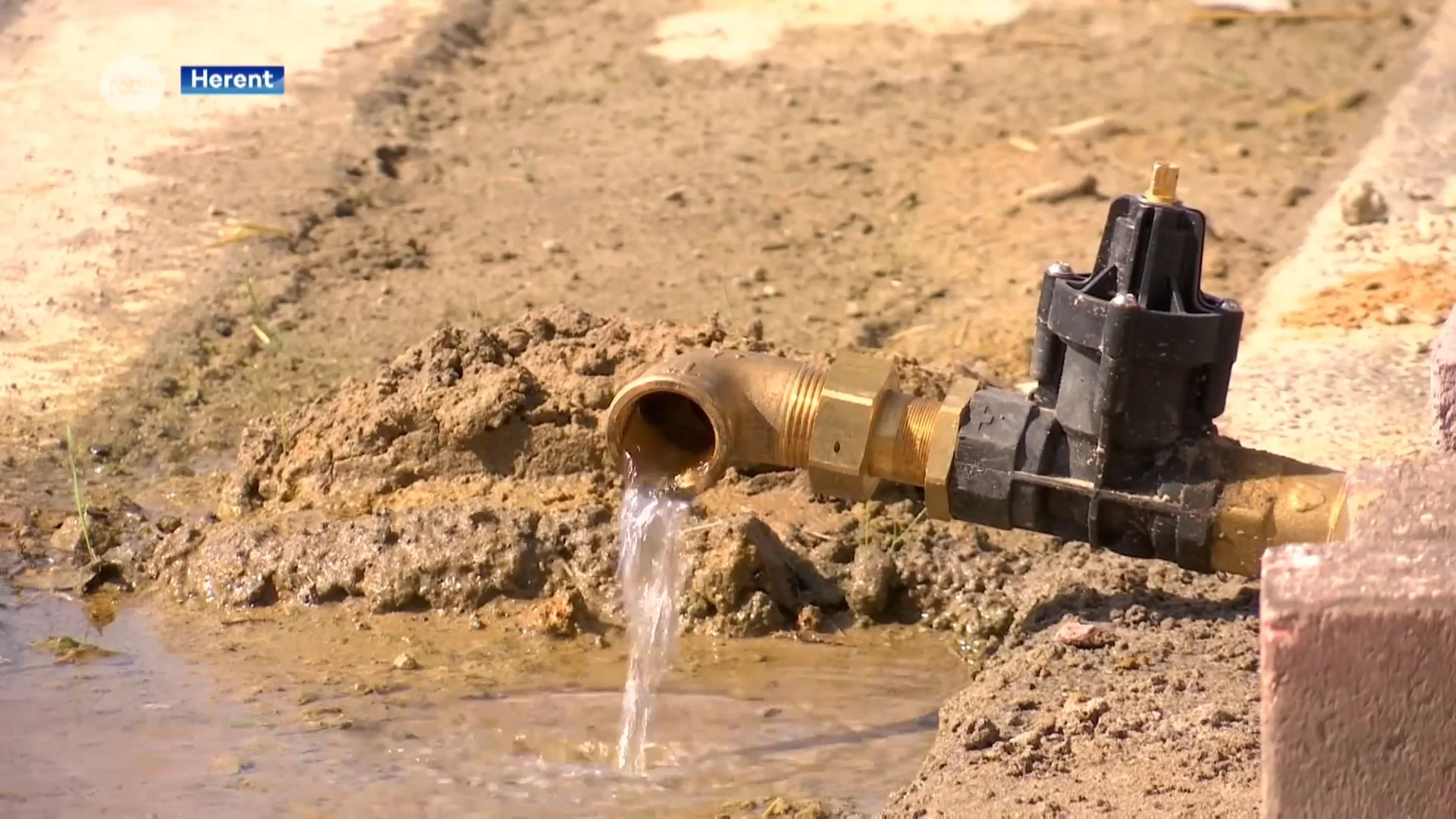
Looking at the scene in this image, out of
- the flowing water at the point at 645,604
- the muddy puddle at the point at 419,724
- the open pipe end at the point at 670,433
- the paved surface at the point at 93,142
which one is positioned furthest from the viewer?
the paved surface at the point at 93,142

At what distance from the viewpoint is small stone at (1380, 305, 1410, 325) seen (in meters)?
4.82

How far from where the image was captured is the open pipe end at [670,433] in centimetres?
289

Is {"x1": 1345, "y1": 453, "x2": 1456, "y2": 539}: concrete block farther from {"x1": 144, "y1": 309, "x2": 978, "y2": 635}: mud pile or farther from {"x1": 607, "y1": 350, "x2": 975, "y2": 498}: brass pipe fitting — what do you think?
{"x1": 144, "y1": 309, "x2": 978, "y2": 635}: mud pile

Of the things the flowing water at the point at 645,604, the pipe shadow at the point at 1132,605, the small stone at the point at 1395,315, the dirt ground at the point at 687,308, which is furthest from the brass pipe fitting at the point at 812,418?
the small stone at the point at 1395,315

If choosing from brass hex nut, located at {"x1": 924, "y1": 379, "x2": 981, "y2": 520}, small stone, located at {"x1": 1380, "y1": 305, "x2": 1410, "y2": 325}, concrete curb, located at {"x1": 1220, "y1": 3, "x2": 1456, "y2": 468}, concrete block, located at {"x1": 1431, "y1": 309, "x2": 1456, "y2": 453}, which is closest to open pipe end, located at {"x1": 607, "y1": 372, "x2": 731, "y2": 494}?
brass hex nut, located at {"x1": 924, "y1": 379, "x2": 981, "y2": 520}

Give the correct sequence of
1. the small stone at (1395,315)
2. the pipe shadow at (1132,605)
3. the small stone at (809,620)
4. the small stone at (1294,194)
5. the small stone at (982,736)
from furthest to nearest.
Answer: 1. the small stone at (1294,194)
2. the small stone at (1395,315)
3. the small stone at (809,620)
4. the pipe shadow at (1132,605)
5. the small stone at (982,736)

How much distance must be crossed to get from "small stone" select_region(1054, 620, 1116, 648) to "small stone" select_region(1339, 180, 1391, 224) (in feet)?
8.45

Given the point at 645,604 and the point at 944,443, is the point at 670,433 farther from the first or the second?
the point at 645,604

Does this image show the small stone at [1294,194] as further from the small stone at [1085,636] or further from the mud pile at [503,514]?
the small stone at [1085,636]

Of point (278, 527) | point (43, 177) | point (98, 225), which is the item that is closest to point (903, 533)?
point (278, 527)

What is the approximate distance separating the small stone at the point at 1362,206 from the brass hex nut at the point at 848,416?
3.04 m

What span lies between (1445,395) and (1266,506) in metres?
0.34

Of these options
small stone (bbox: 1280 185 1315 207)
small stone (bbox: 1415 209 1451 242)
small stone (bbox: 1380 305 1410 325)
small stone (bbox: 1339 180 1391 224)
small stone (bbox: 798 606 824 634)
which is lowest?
small stone (bbox: 798 606 824 634)

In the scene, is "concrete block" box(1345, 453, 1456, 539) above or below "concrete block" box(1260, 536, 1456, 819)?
above
